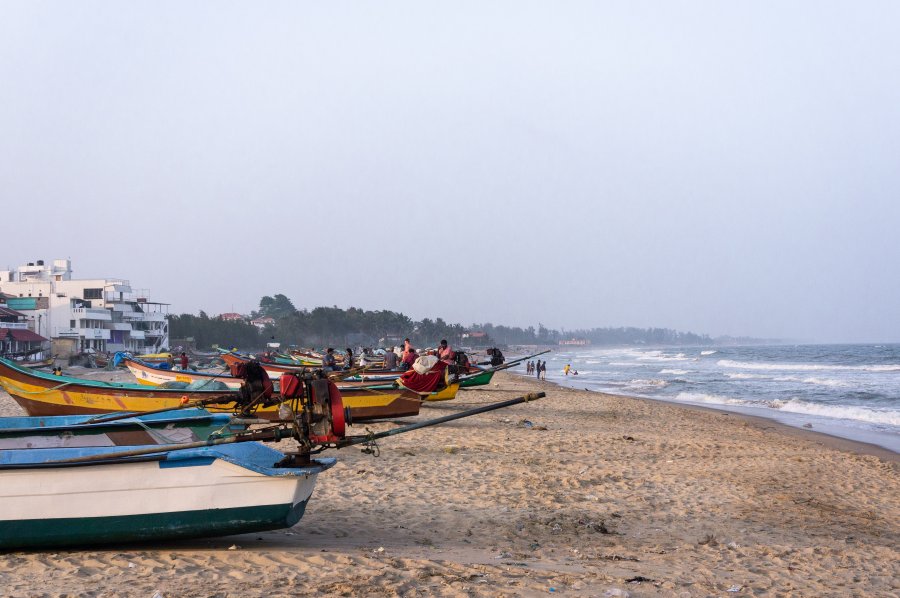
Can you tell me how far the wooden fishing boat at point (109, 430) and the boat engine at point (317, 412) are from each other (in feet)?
6.41

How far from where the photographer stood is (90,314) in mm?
66938

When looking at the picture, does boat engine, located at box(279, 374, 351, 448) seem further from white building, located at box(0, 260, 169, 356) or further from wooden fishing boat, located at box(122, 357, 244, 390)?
white building, located at box(0, 260, 169, 356)

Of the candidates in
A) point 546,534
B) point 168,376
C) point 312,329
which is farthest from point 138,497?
point 312,329

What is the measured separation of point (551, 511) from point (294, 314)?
121 m

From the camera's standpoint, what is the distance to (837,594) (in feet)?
21.8

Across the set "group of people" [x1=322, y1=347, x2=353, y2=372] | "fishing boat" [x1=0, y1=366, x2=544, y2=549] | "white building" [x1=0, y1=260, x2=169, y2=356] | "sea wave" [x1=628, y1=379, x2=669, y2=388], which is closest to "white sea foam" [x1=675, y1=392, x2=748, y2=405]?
"sea wave" [x1=628, y1=379, x2=669, y2=388]

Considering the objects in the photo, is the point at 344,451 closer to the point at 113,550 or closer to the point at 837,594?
the point at 113,550

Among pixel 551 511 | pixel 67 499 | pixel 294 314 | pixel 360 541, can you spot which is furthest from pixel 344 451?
pixel 294 314

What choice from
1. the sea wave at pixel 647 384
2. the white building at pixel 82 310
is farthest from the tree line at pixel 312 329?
the sea wave at pixel 647 384

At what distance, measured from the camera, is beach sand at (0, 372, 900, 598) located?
20.2ft

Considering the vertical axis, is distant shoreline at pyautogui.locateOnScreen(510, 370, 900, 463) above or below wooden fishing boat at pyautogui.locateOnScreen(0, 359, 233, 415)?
below

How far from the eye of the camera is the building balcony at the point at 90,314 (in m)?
66.1

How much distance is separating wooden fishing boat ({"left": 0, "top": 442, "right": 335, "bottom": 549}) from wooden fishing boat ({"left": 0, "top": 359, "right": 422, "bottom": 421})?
8645mm

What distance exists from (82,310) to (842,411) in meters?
59.2
